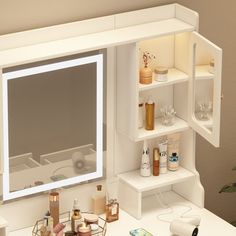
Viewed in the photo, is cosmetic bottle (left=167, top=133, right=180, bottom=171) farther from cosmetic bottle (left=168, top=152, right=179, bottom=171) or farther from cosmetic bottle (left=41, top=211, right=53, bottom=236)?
cosmetic bottle (left=41, top=211, right=53, bottom=236)

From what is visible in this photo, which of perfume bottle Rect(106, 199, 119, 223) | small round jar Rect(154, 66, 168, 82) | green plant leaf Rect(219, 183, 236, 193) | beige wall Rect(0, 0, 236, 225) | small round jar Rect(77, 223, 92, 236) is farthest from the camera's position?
green plant leaf Rect(219, 183, 236, 193)

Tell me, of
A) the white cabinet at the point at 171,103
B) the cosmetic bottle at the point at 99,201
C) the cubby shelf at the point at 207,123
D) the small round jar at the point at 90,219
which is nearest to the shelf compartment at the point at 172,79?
the white cabinet at the point at 171,103

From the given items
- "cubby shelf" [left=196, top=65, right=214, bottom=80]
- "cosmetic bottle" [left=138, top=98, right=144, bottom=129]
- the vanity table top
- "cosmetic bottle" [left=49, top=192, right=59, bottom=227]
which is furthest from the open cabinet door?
"cosmetic bottle" [left=49, top=192, right=59, bottom=227]

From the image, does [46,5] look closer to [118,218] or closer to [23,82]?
[23,82]

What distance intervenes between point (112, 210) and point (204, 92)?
0.74m

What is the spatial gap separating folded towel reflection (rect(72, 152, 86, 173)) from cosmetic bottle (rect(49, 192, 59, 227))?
0.55 feet

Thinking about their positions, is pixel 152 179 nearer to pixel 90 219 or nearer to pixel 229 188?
pixel 90 219

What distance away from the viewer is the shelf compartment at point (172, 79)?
4164 millimetres

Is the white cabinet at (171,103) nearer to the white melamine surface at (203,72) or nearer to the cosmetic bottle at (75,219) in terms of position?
the white melamine surface at (203,72)

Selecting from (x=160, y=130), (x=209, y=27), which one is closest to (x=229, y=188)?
(x=160, y=130)

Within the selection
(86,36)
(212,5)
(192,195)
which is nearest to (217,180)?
(192,195)

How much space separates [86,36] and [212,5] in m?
0.80

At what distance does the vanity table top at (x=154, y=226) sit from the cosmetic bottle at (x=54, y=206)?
142mm

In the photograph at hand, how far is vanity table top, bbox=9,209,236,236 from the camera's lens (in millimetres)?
4230
